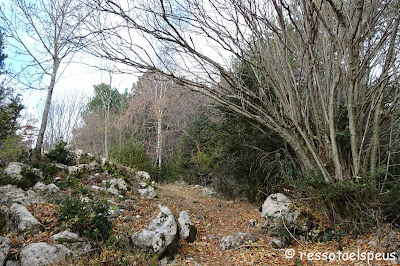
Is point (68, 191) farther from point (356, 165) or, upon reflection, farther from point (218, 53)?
point (356, 165)

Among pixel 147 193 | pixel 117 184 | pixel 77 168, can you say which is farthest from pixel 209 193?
pixel 77 168

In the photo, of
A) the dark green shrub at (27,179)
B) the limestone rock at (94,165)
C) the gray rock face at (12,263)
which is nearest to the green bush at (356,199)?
the gray rock face at (12,263)

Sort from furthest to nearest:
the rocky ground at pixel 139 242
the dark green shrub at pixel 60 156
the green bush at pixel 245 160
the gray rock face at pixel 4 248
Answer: the dark green shrub at pixel 60 156
the green bush at pixel 245 160
the rocky ground at pixel 139 242
the gray rock face at pixel 4 248

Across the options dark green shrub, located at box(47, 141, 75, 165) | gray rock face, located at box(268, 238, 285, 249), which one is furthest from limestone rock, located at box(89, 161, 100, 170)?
gray rock face, located at box(268, 238, 285, 249)

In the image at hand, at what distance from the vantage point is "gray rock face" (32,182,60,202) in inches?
199

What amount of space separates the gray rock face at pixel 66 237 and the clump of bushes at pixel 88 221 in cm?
11

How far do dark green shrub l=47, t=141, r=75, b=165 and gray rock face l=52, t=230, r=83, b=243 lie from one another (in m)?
4.72

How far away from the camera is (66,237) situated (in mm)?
3299

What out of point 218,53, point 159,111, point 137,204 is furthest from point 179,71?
point 159,111

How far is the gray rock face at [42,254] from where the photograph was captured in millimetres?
2813

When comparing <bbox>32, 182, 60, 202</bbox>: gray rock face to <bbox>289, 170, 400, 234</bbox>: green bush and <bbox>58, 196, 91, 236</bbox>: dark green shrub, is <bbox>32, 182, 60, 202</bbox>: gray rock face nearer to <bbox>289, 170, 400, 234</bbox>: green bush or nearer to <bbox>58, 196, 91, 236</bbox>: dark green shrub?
<bbox>58, 196, 91, 236</bbox>: dark green shrub

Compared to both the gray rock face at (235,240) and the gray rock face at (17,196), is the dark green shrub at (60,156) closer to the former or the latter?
the gray rock face at (17,196)

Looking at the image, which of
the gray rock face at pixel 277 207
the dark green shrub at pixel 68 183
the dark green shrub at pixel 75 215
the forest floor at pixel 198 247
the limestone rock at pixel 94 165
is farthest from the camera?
the limestone rock at pixel 94 165

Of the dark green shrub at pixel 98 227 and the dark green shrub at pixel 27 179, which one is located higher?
the dark green shrub at pixel 27 179
